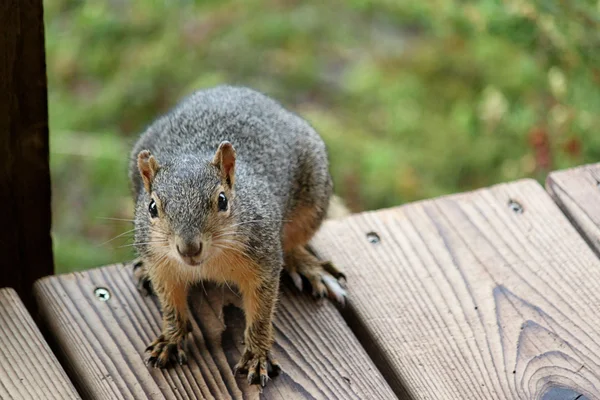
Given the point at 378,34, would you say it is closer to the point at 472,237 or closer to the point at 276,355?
the point at 472,237

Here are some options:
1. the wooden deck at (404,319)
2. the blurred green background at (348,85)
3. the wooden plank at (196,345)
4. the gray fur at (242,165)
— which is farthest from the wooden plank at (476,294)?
the blurred green background at (348,85)

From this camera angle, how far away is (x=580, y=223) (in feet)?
9.94

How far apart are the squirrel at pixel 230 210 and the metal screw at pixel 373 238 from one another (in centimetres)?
16

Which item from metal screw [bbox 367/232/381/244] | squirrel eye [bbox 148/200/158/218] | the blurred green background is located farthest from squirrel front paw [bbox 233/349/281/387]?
the blurred green background

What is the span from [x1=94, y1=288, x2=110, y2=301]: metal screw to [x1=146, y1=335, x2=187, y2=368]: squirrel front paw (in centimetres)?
26

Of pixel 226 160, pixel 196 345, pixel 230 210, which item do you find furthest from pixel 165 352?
pixel 226 160

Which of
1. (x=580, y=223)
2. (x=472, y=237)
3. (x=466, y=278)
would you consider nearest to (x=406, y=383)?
(x=466, y=278)

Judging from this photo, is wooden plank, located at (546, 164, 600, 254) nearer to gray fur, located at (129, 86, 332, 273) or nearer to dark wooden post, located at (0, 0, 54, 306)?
gray fur, located at (129, 86, 332, 273)

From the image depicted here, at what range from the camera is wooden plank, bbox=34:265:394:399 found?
8.00ft

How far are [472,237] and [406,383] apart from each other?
0.66 meters

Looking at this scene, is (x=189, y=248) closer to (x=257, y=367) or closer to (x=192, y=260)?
(x=192, y=260)

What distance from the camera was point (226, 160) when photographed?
101 inches

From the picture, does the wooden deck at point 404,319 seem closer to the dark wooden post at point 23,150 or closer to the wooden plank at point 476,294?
the wooden plank at point 476,294

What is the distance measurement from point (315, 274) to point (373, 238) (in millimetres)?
274
